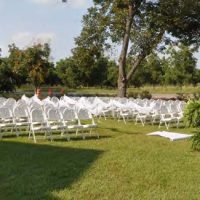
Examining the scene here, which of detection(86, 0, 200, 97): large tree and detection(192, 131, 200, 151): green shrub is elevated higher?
detection(86, 0, 200, 97): large tree

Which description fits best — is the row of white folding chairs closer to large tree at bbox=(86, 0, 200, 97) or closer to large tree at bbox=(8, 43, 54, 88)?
large tree at bbox=(86, 0, 200, 97)

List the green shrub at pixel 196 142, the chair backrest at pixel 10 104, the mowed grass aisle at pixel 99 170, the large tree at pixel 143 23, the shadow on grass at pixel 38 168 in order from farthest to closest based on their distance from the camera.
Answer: the large tree at pixel 143 23 → the chair backrest at pixel 10 104 → the green shrub at pixel 196 142 → the shadow on grass at pixel 38 168 → the mowed grass aisle at pixel 99 170

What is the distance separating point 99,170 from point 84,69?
30.0 m

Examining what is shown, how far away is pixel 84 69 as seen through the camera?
38.8m

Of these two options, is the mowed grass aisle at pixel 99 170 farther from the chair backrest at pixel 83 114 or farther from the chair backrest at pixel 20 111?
the chair backrest at pixel 20 111

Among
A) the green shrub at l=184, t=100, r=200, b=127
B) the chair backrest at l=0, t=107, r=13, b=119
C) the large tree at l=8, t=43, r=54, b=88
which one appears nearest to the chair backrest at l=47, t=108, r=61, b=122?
the chair backrest at l=0, t=107, r=13, b=119

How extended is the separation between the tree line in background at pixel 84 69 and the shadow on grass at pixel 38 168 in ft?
79.2

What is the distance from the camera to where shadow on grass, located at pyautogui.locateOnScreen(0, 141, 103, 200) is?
24.9 ft

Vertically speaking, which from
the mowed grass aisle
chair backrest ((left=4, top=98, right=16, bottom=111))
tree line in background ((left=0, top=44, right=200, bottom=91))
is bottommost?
the mowed grass aisle

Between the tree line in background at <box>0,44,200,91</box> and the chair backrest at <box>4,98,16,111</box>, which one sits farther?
the tree line in background at <box>0,44,200,91</box>

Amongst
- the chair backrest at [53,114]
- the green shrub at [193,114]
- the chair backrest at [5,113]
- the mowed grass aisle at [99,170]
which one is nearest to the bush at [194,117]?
the green shrub at [193,114]

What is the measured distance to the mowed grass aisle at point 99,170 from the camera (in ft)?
24.5

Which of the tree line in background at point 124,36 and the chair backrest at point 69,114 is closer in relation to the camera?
the chair backrest at point 69,114

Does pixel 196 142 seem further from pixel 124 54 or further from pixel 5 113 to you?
pixel 124 54
